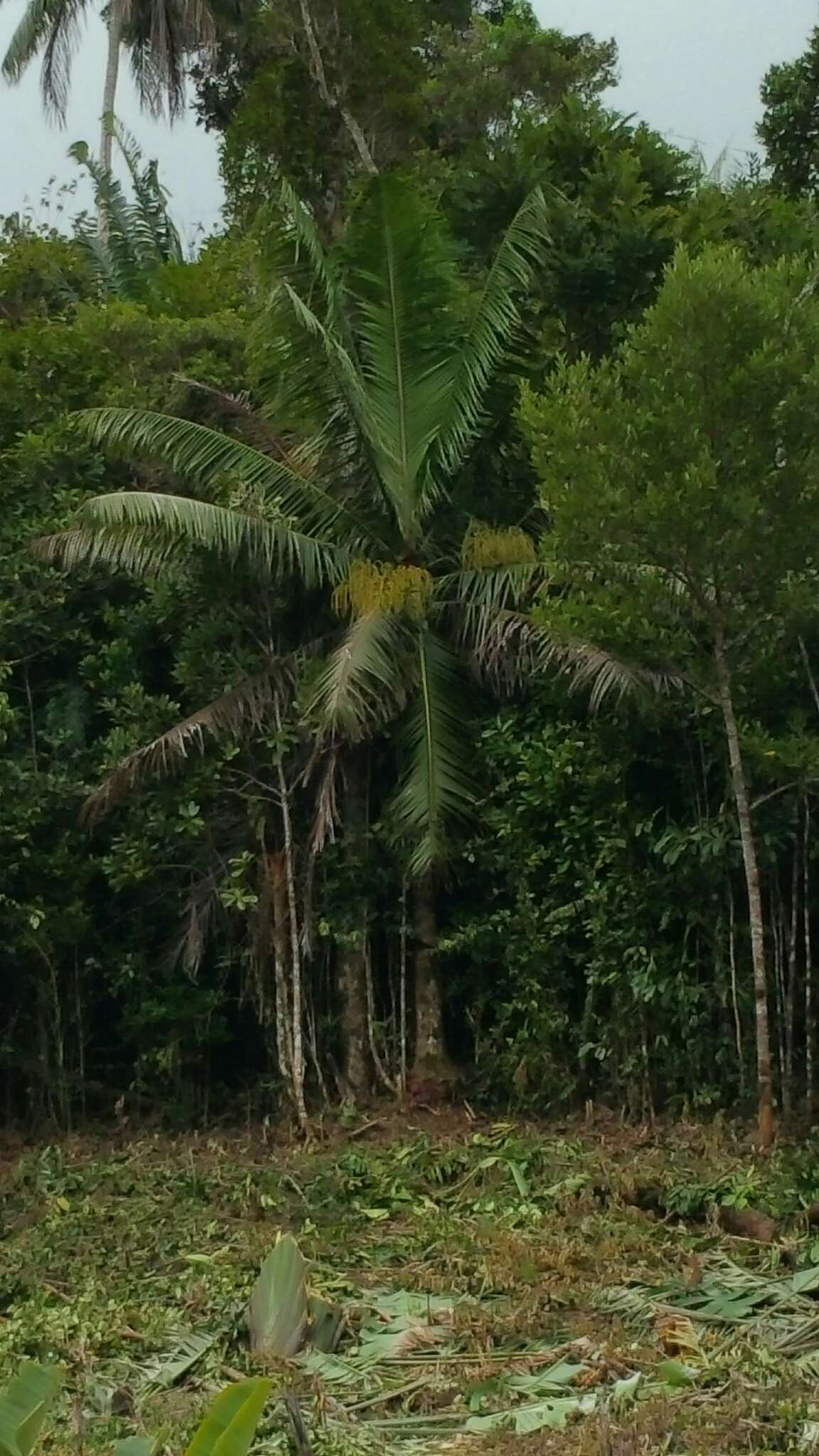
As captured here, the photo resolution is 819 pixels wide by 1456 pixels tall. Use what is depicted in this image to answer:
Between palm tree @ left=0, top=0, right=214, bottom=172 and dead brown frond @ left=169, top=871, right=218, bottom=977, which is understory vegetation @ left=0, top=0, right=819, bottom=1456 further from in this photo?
palm tree @ left=0, top=0, right=214, bottom=172

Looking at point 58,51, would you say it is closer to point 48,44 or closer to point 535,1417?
point 48,44

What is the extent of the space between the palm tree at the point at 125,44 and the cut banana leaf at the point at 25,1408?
A: 18420 millimetres

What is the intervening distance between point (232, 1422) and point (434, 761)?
751 cm

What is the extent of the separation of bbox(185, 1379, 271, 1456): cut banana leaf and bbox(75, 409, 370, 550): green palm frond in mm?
8186

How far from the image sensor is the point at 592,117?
12125mm

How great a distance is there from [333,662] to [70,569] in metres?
2.70

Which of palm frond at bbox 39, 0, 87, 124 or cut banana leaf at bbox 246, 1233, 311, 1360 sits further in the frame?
palm frond at bbox 39, 0, 87, 124

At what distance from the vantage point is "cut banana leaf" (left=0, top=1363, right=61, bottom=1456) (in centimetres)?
222

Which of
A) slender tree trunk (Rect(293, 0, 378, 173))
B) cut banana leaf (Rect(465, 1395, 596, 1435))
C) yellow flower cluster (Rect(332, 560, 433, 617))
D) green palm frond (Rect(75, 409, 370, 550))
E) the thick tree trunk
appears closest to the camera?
cut banana leaf (Rect(465, 1395, 596, 1435))

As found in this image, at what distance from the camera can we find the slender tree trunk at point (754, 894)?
8328 mm

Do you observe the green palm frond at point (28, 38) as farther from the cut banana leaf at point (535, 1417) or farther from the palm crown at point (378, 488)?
the cut banana leaf at point (535, 1417)

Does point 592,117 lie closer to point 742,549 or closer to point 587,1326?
point 742,549

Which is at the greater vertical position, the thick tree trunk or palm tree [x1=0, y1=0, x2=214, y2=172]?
palm tree [x1=0, y1=0, x2=214, y2=172]

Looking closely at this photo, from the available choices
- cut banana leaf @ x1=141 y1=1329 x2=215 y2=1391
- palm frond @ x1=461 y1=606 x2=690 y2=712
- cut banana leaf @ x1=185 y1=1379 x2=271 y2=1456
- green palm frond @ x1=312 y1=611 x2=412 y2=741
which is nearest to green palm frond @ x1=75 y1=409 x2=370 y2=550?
green palm frond @ x1=312 y1=611 x2=412 y2=741
